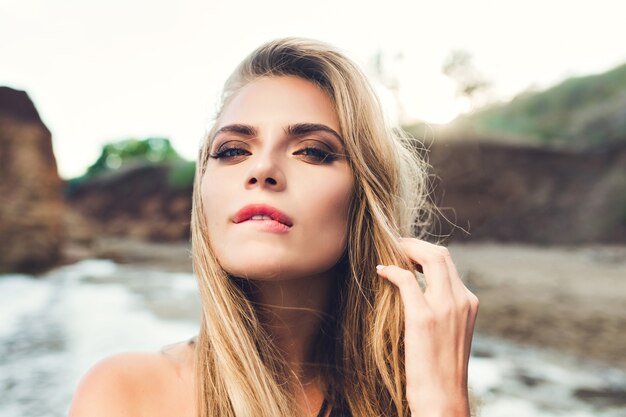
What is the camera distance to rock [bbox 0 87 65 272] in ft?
27.9

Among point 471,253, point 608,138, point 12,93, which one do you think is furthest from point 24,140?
point 608,138

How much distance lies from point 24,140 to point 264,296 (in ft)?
30.9

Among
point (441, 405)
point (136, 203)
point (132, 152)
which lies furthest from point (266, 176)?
point (132, 152)

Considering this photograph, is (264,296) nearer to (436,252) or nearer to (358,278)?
(358,278)

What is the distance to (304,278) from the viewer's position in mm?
1637

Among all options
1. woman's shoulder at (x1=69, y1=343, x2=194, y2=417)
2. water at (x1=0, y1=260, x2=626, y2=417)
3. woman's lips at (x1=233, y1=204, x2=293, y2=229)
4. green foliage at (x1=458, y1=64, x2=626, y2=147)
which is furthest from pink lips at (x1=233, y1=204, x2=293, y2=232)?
green foliage at (x1=458, y1=64, x2=626, y2=147)

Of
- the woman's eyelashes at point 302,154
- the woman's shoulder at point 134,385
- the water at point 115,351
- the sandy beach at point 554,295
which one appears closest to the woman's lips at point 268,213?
the woman's eyelashes at point 302,154

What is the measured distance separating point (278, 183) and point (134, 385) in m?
0.71

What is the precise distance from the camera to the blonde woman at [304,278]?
137 centimetres

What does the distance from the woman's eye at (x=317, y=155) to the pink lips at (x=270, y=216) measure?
244mm

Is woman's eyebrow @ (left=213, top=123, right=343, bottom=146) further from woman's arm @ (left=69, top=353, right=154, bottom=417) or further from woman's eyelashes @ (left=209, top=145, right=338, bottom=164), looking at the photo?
woman's arm @ (left=69, top=353, right=154, bottom=417)

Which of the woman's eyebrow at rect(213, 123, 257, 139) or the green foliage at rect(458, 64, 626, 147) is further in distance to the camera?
the green foliage at rect(458, 64, 626, 147)

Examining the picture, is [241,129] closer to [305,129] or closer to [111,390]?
[305,129]

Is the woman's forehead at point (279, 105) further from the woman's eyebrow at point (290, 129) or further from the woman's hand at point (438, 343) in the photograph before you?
the woman's hand at point (438, 343)
